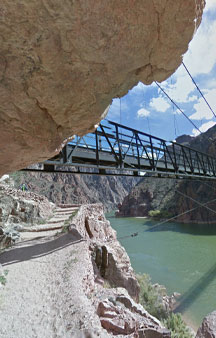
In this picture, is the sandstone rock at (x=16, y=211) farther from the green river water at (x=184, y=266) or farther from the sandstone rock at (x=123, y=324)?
the green river water at (x=184, y=266)

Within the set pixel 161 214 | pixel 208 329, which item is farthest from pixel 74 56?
pixel 161 214

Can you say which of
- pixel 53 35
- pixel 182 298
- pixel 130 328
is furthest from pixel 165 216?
pixel 53 35

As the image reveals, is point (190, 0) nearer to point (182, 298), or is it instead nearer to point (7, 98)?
point (7, 98)

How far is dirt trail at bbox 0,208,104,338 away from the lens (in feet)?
10.5

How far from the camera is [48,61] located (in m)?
2.40

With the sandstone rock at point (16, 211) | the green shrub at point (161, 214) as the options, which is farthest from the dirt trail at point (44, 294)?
the green shrub at point (161, 214)

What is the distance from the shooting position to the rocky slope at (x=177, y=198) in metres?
37.6

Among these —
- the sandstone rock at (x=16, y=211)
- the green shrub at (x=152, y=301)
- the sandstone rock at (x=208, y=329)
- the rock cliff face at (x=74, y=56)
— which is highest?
the rock cliff face at (x=74, y=56)

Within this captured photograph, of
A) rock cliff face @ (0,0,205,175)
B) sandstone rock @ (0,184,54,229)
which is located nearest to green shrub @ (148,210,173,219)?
sandstone rock @ (0,184,54,229)

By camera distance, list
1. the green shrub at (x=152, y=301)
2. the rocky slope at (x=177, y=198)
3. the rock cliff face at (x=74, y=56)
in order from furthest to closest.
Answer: the rocky slope at (x=177, y=198), the green shrub at (x=152, y=301), the rock cliff face at (x=74, y=56)

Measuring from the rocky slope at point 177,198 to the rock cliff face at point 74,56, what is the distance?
35340 millimetres

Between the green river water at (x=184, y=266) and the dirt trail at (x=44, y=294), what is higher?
the dirt trail at (x=44, y=294)

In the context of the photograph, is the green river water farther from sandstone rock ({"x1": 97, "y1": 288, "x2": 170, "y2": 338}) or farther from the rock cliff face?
the rock cliff face

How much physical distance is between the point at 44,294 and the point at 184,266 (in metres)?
14.5
